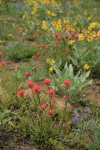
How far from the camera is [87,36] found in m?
5.75

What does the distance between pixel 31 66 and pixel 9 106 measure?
1442mm

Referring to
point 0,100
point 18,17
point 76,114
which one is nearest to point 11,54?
point 0,100

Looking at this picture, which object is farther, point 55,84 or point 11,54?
point 11,54

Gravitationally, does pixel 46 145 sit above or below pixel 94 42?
below

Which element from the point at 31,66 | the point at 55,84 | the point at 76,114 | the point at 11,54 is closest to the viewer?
the point at 76,114

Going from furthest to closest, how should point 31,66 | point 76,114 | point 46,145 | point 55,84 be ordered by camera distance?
1. point 31,66
2. point 55,84
3. point 76,114
4. point 46,145

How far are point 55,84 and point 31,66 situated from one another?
0.92 m

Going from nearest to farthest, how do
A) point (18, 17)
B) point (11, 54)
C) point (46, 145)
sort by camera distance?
point (46, 145), point (11, 54), point (18, 17)

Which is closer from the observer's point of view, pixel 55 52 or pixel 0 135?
pixel 0 135

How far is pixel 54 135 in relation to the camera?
380cm

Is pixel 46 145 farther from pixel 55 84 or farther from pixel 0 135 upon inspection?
pixel 55 84

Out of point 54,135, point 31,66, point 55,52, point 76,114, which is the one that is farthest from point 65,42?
point 54,135

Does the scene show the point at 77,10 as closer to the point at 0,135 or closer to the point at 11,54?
the point at 11,54

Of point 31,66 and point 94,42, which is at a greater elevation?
point 94,42
